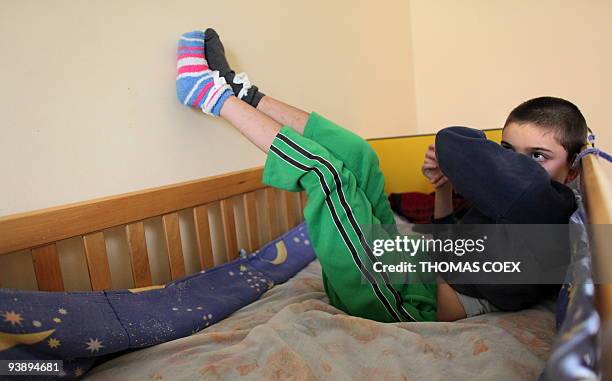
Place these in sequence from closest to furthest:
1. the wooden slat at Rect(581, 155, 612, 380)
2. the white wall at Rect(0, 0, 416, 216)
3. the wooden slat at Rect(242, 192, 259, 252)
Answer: the wooden slat at Rect(581, 155, 612, 380) < the white wall at Rect(0, 0, 416, 216) < the wooden slat at Rect(242, 192, 259, 252)

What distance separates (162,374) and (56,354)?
14 centimetres

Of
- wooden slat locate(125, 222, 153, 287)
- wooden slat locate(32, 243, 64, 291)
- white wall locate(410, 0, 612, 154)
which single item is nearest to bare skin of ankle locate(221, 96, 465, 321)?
wooden slat locate(125, 222, 153, 287)

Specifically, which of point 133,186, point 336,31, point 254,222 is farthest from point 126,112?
point 336,31

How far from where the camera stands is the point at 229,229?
3.18ft

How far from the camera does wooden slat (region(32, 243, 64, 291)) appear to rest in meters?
0.62

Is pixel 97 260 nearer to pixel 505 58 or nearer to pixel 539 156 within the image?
pixel 539 156

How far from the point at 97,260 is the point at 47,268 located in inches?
3.3

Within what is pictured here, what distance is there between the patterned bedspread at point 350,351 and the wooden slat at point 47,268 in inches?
6.2

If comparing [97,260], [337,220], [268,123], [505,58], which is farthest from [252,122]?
[505,58]

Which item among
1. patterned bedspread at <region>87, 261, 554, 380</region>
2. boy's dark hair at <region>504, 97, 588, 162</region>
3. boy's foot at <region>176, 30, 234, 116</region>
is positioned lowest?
patterned bedspread at <region>87, 261, 554, 380</region>

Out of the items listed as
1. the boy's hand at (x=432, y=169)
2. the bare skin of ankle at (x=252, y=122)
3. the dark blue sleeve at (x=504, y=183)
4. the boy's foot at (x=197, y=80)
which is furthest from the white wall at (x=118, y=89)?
the dark blue sleeve at (x=504, y=183)

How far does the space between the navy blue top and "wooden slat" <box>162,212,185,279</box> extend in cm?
55

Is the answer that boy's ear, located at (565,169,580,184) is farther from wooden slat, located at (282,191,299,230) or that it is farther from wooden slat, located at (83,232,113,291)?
wooden slat, located at (83,232,113,291)

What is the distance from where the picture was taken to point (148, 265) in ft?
2.59
